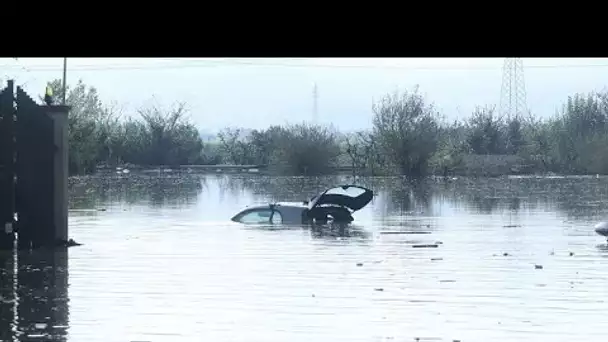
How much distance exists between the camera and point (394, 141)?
57.2 metres

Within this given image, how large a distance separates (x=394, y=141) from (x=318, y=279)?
41.1 m

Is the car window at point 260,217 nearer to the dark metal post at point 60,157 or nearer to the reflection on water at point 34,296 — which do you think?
the reflection on water at point 34,296

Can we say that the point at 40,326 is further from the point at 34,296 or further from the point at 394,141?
the point at 394,141

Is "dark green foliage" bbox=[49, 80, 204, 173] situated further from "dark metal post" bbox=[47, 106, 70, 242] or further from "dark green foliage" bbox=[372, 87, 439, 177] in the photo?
"dark metal post" bbox=[47, 106, 70, 242]

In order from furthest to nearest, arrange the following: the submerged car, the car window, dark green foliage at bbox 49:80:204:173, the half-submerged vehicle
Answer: dark green foliage at bbox 49:80:204:173
the car window
the submerged car
the half-submerged vehicle

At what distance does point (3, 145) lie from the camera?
68.3ft

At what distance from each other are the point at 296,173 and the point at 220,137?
7.76 metres

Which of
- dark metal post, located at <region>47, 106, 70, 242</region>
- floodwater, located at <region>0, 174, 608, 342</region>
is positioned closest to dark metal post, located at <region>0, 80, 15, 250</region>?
dark metal post, located at <region>47, 106, 70, 242</region>

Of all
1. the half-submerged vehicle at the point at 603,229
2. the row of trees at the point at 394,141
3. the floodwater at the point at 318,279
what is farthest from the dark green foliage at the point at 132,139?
the half-submerged vehicle at the point at 603,229

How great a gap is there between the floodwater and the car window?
645mm

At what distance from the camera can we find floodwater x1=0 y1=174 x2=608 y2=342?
11.7 meters

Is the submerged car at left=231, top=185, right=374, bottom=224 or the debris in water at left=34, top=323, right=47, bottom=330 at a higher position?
the submerged car at left=231, top=185, right=374, bottom=224
